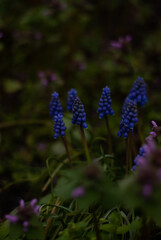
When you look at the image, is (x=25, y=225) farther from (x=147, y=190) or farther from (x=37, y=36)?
(x=37, y=36)

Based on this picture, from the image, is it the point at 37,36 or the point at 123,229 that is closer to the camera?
the point at 123,229

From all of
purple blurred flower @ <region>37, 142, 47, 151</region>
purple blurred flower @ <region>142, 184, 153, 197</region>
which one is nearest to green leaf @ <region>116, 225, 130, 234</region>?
purple blurred flower @ <region>142, 184, 153, 197</region>

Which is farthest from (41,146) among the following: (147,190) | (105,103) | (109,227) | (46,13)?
(147,190)

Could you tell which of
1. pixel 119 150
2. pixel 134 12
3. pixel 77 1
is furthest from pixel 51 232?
pixel 134 12

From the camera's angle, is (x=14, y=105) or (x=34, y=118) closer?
(x=34, y=118)

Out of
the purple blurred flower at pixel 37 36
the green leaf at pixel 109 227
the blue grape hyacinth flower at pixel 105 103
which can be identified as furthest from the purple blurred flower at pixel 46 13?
the green leaf at pixel 109 227

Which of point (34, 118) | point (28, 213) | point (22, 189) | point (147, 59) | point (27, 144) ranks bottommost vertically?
point (28, 213)

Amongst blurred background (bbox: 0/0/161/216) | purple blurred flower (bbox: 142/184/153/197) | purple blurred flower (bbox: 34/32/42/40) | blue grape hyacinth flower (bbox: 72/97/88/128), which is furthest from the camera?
purple blurred flower (bbox: 34/32/42/40)

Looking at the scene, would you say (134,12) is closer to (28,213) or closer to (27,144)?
(27,144)

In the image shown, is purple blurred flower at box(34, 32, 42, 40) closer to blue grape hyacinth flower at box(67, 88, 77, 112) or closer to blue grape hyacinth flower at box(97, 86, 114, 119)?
blue grape hyacinth flower at box(67, 88, 77, 112)
